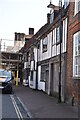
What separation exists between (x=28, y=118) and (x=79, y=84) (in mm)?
3494

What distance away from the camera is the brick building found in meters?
12.6

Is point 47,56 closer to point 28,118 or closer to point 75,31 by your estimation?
point 75,31

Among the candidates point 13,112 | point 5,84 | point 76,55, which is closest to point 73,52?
point 76,55

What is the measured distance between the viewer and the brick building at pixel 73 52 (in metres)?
12.6

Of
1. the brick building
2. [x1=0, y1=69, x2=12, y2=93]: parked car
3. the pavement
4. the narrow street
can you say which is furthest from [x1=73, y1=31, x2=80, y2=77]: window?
[x1=0, y1=69, x2=12, y2=93]: parked car

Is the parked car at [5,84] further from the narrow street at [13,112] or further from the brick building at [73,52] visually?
the brick building at [73,52]

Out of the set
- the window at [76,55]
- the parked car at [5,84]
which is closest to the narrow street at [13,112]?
→ the window at [76,55]

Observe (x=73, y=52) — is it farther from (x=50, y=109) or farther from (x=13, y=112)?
(x=13, y=112)

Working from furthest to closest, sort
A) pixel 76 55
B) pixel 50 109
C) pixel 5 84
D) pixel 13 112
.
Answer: pixel 5 84, pixel 76 55, pixel 50 109, pixel 13 112

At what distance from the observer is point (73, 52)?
1335cm

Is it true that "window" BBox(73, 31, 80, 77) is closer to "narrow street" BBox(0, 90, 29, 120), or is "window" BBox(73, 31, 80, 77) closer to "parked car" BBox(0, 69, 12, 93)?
"narrow street" BBox(0, 90, 29, 120)

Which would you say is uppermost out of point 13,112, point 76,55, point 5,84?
point 76,55

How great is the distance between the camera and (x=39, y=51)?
2494 centimetres

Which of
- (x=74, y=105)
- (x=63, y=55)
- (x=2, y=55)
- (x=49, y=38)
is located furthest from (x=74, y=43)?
(x=2, y=55)
